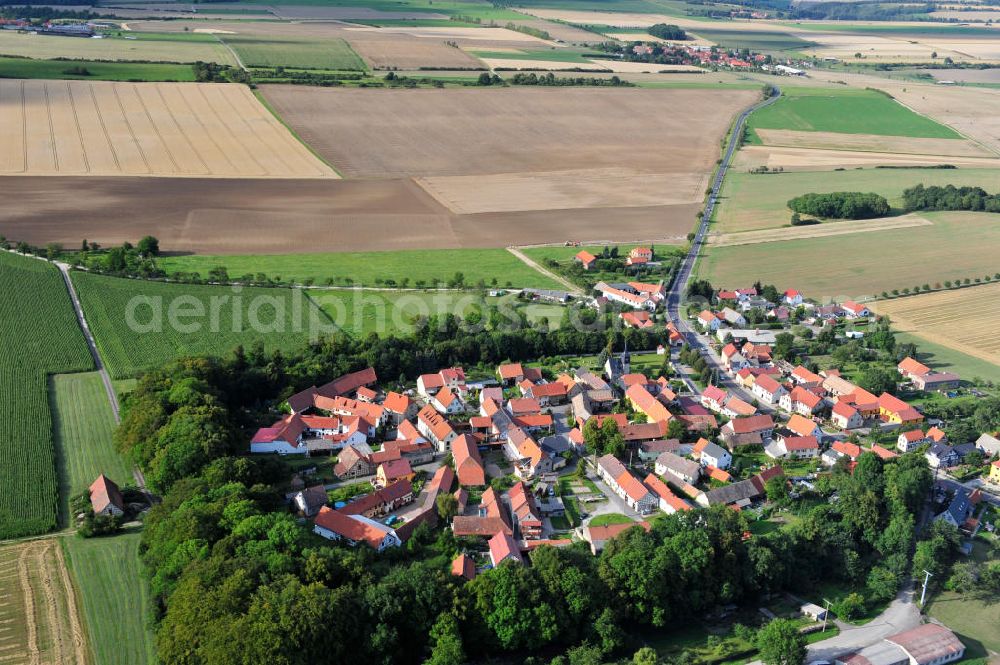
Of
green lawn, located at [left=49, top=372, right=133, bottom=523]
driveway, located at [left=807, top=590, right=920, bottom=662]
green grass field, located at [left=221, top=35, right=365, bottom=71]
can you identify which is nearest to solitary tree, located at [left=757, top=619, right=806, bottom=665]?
driveway, located at [left=807, top=590, right=920, bottom=662]

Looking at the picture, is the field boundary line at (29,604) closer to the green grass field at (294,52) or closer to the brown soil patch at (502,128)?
the brown soil patch at (502,128)

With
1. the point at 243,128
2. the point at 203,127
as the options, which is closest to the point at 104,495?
the point at 203,127

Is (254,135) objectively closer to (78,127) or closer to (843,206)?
(78,127)

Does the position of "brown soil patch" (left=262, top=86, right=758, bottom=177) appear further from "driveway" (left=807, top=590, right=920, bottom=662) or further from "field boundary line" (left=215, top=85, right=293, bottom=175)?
"driveway" (left=807, top=590, right=920, bottom=662)

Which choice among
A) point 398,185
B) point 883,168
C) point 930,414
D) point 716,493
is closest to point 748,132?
point 883,168

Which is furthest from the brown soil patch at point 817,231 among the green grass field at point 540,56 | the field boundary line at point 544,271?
the green grass field at point 540,56

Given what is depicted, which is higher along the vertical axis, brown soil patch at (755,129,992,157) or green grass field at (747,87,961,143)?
green grass field at (747,87,961,143)
